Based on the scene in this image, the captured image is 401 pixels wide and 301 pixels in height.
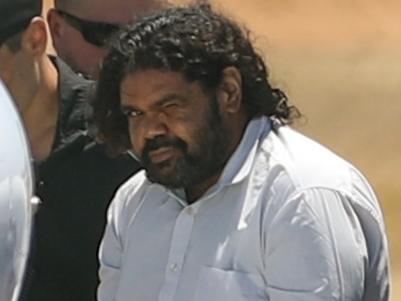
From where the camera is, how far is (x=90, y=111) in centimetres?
437

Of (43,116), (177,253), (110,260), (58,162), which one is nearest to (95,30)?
(43,116)

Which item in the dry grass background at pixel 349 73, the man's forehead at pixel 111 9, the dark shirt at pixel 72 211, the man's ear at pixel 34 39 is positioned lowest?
the dry grass background at pixel 349 73

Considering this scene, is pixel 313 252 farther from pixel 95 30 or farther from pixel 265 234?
pixel 95 30

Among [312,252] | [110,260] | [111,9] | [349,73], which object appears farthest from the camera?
[349,73]

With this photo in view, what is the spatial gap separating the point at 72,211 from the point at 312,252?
1.03m

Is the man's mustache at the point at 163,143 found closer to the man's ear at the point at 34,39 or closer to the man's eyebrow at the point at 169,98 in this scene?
the man's eyebrow at the point at 169,98

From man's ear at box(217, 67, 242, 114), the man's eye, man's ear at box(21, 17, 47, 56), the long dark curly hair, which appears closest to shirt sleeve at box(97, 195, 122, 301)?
the long dark curly hair

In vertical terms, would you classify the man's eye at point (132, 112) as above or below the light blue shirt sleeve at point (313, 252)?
above

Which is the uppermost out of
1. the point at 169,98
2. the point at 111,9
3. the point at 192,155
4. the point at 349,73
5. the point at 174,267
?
the point at 169,98

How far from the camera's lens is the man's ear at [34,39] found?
4.51 meters

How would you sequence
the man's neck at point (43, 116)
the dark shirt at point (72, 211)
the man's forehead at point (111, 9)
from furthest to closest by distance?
the man's forehead at point (111, 9)
the man's neck at point (43, 116)
the dark shirt at point (72, 211)

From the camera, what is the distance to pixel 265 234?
12.1ft

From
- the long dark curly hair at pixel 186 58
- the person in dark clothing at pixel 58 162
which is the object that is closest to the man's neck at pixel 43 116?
the person in dark clothing at pixel 58 162

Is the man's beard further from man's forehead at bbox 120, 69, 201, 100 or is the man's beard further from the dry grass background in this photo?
the dry grass background
